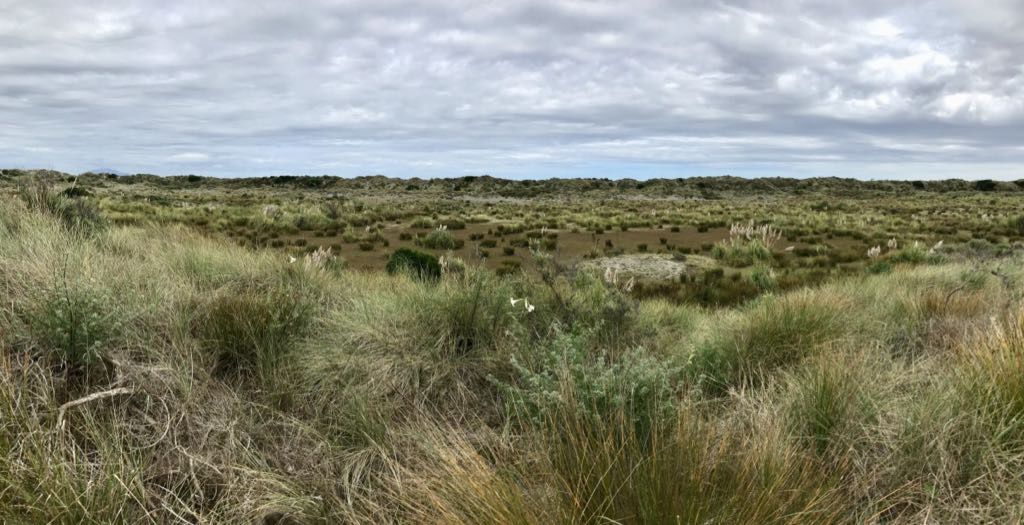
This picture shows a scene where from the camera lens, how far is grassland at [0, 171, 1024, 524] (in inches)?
107

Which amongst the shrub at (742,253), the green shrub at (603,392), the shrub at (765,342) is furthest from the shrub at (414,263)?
the shrub at (742,253)

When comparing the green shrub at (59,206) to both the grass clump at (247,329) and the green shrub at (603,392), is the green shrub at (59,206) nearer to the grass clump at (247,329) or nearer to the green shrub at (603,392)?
the grass clump at (247,329)

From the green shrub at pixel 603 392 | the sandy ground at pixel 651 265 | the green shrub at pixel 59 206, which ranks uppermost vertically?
the green shrub at pixel 59 206

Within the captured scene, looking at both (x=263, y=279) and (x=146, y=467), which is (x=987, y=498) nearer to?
(x=146, y=467)

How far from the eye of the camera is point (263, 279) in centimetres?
677

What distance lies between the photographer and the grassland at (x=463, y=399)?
8.89 feet

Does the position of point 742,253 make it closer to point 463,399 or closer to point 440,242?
point 440,242

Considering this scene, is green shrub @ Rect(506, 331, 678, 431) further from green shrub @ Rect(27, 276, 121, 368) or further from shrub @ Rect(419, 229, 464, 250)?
shrub @ Rect(419, 229, 464, 250)

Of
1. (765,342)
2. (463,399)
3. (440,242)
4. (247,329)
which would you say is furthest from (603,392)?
(440,242)

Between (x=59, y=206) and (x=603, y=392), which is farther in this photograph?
(x=59, y=206)

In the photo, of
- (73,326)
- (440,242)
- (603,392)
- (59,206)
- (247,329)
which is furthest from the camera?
(440,242)

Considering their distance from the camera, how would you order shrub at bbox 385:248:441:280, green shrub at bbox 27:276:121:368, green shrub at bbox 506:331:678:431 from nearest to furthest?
A: green shrub at bbox 506:331:678:431 < green shrub at bbox 27:276:121:368 < shrub at bbox 385:248:441:280

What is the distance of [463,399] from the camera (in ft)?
14.9

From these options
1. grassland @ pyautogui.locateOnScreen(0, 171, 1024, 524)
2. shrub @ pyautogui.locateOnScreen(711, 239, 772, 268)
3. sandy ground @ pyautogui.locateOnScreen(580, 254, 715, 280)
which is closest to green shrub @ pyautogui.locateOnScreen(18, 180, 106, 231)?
grassland @ pyautogui.locateOnScreen(0, 171, 1024, 524)
